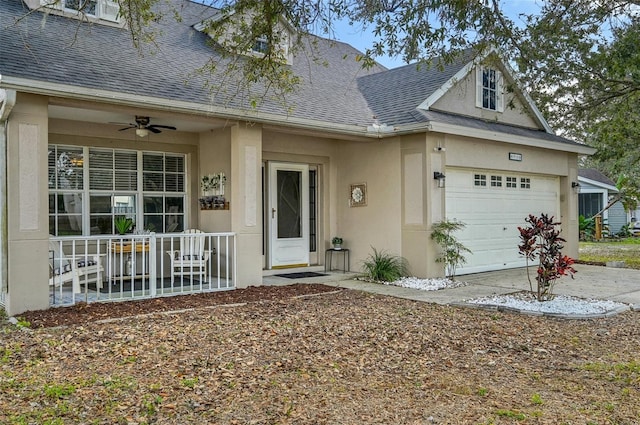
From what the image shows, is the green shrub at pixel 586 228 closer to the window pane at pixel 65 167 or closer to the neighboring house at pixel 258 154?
the neighboring house at pixel 258 154

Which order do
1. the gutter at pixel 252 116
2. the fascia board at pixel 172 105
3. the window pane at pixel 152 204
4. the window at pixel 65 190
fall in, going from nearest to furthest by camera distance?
the fascia board at pixel 172 105 < the gutter at pixel 252 116 < the window at pixel 65 190 < the window pane at pixel 152 204

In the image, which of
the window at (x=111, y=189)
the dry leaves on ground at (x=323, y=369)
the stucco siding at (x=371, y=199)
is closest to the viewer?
the dry leaves on ground at (x=323, y=369)

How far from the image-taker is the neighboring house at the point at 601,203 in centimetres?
2633

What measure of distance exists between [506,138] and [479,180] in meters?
1.06

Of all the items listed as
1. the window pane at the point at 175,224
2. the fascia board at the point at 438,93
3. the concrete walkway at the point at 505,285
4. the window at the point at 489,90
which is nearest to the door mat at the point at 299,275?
the concrete walkway at the point at 505,285

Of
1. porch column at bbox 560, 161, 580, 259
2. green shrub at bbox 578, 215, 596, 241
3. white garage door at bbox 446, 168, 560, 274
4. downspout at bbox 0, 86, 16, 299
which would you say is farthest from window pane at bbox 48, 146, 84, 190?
green shrub at bbox 578, 215, 596, 241

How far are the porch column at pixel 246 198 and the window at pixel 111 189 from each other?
5.66 ft

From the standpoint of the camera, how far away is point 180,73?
9031 millimetres

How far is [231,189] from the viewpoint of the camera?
351 inches

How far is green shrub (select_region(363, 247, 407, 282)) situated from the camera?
10.0 m

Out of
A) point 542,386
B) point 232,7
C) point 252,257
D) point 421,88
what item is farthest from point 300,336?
point 421,88

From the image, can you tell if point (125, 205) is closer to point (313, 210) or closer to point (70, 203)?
point (70, 203)

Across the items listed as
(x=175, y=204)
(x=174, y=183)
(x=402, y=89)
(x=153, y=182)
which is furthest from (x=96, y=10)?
(x=402, y=89)

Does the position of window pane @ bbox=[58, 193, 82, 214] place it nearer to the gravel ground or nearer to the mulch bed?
the mulch bed
